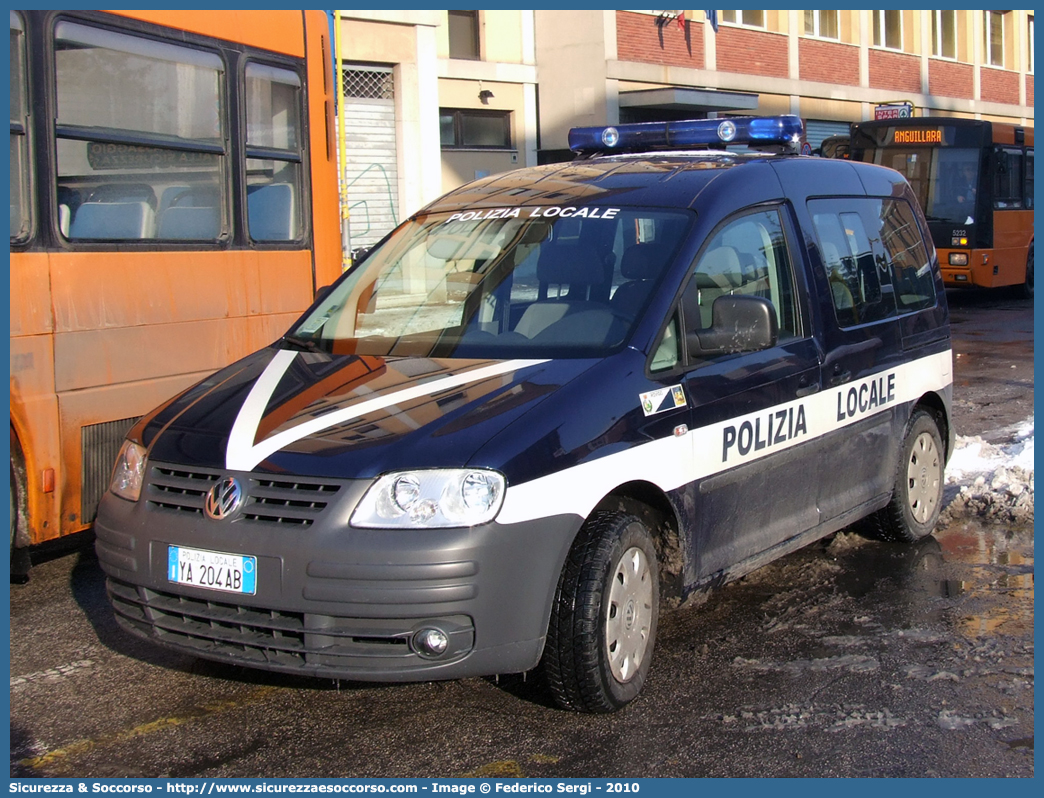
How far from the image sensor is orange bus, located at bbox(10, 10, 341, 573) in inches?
227

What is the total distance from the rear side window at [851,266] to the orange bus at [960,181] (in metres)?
16.1

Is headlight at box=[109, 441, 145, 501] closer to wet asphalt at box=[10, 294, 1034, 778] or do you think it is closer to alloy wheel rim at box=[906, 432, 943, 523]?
wet asphalt at box=[10, 294, 1034, 778]

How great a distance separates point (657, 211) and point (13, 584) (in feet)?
11.9

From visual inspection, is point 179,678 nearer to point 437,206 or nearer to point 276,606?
point 276,606

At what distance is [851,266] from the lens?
607 centimetres

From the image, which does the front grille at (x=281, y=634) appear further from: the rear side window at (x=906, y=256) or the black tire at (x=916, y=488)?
the rear side window at (x=906, y=256)

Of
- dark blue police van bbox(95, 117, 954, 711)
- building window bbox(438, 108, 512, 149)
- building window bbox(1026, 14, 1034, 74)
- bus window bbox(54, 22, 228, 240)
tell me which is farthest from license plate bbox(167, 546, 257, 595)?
building window bbox(1026, 14, 1034, 74)

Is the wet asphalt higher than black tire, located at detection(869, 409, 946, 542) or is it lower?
lower

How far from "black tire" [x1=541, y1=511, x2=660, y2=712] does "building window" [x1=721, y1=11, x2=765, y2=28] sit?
2679 centimetres

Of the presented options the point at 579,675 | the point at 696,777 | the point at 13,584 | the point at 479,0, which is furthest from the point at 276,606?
the point at 479,0

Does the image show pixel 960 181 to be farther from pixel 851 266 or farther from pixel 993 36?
pixel 993 36

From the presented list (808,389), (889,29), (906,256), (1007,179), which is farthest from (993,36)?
(808,389)

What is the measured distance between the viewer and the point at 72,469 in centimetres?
595

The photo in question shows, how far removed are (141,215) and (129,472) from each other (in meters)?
2.36
